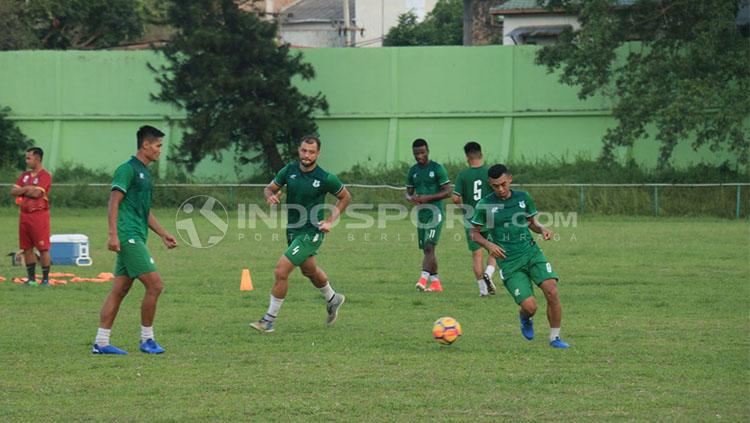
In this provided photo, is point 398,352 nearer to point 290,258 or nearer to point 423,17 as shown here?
point 290,258

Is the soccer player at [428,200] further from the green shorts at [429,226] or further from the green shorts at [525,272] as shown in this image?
the green shorts at [525,272]

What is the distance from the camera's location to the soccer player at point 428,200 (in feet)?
57.1

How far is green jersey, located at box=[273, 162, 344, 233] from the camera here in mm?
13188

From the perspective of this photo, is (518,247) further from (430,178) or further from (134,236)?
(430,178)

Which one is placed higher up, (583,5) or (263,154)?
(583,5)

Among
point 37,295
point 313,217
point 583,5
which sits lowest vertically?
point 37,295

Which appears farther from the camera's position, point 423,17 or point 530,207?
point 423,17

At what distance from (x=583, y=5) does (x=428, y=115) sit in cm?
695

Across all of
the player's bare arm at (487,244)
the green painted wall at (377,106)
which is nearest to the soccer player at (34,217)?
the player's bare arm at (487,244)

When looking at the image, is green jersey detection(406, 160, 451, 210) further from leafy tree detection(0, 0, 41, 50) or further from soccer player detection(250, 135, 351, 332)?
Result: leafy tree detection(0, 0, 41, 50)

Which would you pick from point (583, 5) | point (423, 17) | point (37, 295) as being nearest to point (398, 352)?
point (37, 295)

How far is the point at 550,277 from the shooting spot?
38.8 ft

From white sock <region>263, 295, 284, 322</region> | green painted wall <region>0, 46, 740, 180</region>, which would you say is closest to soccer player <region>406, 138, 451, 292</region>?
white sock <region>263, 295, 284, 322</region>

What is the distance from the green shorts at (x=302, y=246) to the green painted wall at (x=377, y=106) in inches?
1045
